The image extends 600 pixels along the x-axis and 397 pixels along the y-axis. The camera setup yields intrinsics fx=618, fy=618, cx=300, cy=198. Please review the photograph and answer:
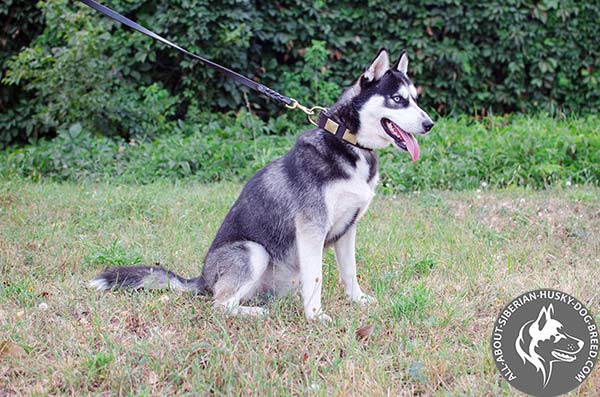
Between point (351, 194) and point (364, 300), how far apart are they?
67cm

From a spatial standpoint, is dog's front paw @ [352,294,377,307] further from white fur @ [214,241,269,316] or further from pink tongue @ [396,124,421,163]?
pink tongue @ [396,124,421,163]

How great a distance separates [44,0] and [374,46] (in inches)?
181

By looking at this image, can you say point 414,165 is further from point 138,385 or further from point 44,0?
point 44,0

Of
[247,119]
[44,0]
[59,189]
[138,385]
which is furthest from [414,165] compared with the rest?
[44,0]

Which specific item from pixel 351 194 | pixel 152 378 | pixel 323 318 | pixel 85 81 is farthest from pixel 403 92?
pixel 85 81

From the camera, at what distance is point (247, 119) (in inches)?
323

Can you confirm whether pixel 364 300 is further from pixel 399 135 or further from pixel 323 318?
pixel 399 135

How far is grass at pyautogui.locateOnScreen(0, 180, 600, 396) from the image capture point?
2789 mm

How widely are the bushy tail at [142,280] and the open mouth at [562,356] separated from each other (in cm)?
198

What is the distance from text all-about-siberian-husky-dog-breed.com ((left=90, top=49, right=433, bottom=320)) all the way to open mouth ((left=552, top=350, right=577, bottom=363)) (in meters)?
1.13

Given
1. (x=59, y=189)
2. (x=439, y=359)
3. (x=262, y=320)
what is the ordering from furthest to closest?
(x=59, y=189) → (x=262, y=320) → (x=439, y=359)

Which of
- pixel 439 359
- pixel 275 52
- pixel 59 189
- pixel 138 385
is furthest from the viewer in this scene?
pixel 275 52

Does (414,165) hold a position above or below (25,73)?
above

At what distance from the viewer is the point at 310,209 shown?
3.48m
